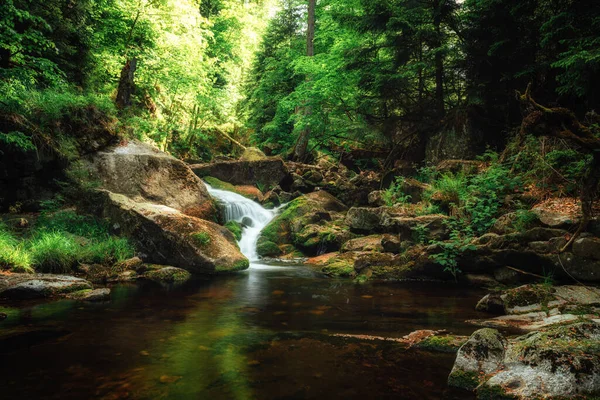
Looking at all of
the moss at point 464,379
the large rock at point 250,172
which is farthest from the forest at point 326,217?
the large rock at point 250,172

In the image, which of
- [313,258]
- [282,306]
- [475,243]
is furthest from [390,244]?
[282,306]

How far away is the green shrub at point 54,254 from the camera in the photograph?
8.28 meters

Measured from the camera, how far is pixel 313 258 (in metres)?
12.7

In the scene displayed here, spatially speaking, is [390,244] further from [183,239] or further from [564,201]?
[183,239]

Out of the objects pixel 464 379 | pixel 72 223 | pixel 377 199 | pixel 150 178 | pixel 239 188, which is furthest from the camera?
pixel 239 188

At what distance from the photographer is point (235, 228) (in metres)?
14.4

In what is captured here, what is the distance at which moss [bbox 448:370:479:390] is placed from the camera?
3.15 metres

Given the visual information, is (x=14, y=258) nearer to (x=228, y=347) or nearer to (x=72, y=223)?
(x=72, y=223)

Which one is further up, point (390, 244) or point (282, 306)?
point (390, 244)

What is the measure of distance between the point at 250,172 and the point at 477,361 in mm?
16941

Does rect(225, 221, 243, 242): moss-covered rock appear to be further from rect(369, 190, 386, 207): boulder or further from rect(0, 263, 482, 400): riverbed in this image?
rect(0, 263, 482, 400): riverbed

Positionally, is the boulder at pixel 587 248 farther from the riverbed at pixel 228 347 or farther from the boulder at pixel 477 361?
the boulder at pixel 477 361

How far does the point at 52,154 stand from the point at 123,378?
33.2 ft

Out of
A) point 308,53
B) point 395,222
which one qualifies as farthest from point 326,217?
point 308,53
